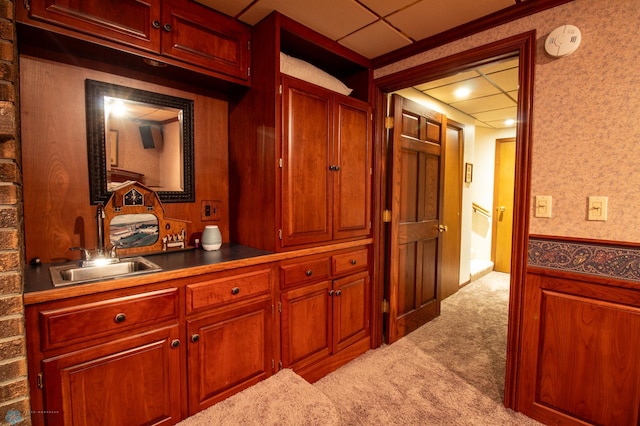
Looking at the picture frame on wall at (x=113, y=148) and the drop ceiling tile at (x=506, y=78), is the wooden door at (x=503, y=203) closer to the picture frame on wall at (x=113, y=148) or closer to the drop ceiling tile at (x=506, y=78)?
the drop ceiling tile at (x=506, y=78)

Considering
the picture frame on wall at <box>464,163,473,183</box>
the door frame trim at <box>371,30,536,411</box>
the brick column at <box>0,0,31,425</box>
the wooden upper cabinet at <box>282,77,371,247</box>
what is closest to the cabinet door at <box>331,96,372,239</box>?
the wooden upper cabinet at <box>282,77,371,247</box>

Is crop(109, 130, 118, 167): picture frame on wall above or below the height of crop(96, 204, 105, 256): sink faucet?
above

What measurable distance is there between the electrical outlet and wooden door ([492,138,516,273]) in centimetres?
455

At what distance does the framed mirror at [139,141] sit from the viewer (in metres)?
1.72

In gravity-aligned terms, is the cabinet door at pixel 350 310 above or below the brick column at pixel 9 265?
below

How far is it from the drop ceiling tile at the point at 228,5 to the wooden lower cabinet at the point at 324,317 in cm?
154

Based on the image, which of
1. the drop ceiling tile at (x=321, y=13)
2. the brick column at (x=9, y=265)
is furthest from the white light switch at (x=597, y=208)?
the brick column at (x=9, y=265)

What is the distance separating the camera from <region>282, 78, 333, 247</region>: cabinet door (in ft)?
6.29

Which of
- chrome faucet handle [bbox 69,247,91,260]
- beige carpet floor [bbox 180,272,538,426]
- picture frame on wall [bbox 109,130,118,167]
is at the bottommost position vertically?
beige carpet floor [bbox 180,272,538,426]

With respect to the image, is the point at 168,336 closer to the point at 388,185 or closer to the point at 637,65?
the point at 388,185

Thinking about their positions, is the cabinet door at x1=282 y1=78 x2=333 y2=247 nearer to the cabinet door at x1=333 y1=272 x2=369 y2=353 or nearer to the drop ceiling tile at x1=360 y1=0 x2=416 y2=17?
the cabinet door at x1=333 y1=272 x2=369 y2=353

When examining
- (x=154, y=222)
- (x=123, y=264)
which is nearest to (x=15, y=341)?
(x=123, y=264)

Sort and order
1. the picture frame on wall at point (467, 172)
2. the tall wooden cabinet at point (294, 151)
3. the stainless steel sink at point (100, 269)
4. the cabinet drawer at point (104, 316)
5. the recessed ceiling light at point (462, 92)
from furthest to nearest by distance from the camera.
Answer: the picture frame on wall at point (467, 172) < the recessed ceiling light at point (462, 92) < the tall wooden cabinet at point (294, 151) < the stainless steel sink at point (100, 269) < the cabinet drawer at point (104, 316)

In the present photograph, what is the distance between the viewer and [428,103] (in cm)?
329
